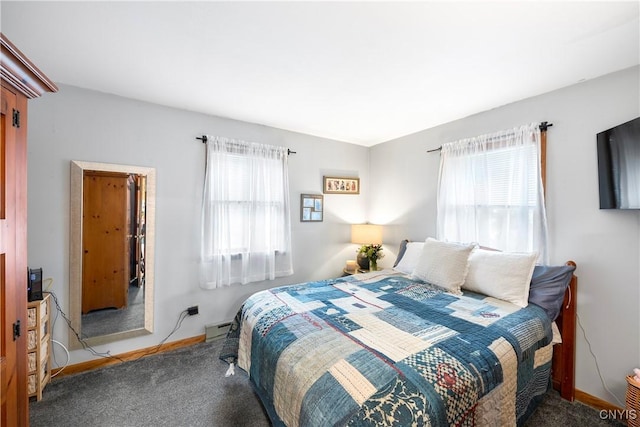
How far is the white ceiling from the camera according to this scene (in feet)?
4.24

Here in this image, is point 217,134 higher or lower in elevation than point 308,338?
higher

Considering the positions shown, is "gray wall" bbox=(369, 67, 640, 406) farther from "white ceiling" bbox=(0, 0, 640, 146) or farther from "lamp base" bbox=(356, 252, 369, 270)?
"lamp base" bbox=(356, 252, 369, 270)

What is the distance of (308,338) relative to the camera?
4.43 feet

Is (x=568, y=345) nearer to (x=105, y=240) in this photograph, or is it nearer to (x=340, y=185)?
(x=340, y=185)

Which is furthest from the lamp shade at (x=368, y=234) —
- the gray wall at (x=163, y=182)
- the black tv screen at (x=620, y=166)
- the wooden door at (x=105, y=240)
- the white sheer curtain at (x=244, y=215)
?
the wooden door at (x=105, y=240)

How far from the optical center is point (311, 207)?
→ 11.1 ft

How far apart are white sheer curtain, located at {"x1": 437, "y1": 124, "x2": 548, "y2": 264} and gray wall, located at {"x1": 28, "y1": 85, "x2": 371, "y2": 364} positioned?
1485 millimetres

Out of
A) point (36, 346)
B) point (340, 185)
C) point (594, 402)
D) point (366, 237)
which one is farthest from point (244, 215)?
point (594, 402)

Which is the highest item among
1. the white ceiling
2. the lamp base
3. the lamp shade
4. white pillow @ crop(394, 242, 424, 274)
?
the white ceiling

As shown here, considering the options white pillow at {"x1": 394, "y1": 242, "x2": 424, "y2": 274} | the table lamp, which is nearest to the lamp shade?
the table lamp

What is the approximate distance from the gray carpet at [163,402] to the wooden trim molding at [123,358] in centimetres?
6

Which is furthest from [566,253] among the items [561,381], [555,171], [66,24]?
[66,24]

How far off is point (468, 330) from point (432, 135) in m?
2.28

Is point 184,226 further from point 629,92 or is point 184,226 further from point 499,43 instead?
point 629,92
